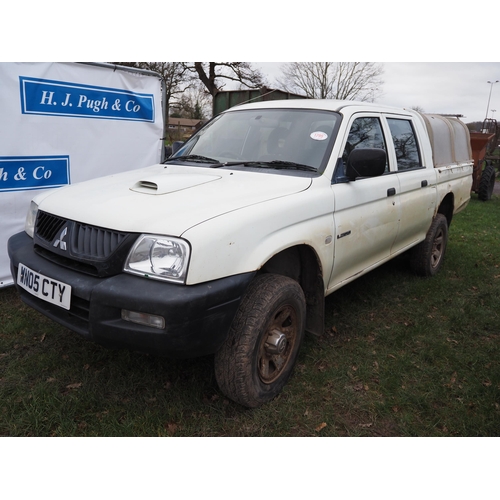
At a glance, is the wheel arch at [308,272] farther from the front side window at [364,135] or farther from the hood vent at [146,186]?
the hood vent at [146,186]

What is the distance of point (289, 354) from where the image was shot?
115 inches

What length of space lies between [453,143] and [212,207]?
4.26 meters

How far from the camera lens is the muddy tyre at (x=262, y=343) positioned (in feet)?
8.04

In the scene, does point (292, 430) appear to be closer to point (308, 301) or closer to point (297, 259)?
point (308, 301)

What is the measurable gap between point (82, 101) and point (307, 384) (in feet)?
12.7

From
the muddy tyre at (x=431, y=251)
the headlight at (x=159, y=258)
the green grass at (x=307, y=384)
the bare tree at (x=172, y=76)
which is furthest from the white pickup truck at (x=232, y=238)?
the bare tree at (x=172, y=76)

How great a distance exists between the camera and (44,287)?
2498mm

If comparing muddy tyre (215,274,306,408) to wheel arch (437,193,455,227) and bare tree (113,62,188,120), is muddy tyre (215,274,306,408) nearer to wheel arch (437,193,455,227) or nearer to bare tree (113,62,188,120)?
wheel arch (437,193,455,227)

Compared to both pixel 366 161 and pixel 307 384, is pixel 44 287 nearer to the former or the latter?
pixel 307 384

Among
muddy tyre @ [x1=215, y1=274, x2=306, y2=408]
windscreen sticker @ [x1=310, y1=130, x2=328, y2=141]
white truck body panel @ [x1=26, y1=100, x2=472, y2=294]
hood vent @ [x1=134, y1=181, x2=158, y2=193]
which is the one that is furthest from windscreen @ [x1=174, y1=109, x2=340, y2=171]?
muddy tyre @ [x1=215, y1=274, x2=306, y2=408]

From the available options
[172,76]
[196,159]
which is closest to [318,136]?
[196,159]

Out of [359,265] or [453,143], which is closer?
[359,265]

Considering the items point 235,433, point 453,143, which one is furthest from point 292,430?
point 453,143

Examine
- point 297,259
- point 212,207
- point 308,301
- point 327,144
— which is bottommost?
point 308,301
